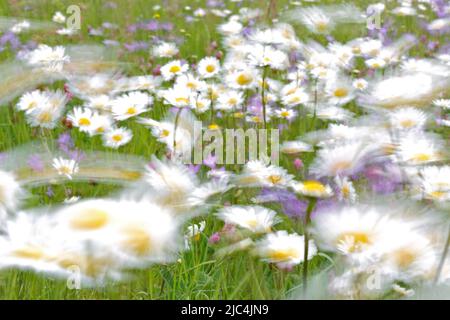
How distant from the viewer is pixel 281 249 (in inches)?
18.4

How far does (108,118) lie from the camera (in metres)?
1.00

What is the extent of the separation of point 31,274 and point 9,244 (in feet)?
0.93

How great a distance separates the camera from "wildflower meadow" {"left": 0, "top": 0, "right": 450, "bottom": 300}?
356 millimetres

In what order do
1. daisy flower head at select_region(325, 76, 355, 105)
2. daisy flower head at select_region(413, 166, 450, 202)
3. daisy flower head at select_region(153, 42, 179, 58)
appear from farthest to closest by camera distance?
1. daisy flower head at select_region(153, 42, 179, 58)
2. daisy flower head at select_region(325, 76, 355, 105)
3. daisy flower head at select_region(413, 166, 450, 202)

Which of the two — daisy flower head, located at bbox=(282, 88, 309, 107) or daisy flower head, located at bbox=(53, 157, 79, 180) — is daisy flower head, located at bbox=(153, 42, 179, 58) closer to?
daisy flower head, located at bbox=(282, 88, 309, 107)

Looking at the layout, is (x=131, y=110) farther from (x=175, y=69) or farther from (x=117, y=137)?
(x=175, y=69)

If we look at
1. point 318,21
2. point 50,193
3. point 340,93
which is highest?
point 318,21

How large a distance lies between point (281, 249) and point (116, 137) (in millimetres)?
590

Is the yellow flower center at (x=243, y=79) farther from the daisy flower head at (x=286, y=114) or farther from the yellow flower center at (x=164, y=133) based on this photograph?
the yellow flower center at (x=164, y=133)

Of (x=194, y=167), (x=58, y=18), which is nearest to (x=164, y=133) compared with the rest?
(x=194, y=167)

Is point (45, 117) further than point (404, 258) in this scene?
Yes

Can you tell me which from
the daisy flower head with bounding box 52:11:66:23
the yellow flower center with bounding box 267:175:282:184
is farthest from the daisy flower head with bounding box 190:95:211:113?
the daisy flower head with bounding box 52:11:66:23
